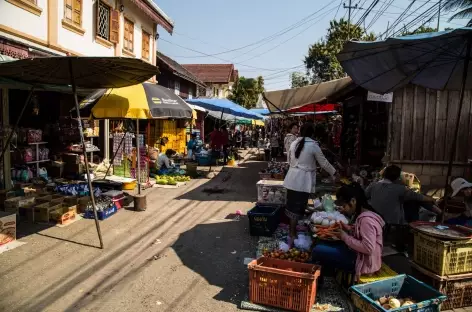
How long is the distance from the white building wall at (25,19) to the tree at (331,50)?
58.3 feet

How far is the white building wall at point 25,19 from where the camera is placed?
7.87 metres

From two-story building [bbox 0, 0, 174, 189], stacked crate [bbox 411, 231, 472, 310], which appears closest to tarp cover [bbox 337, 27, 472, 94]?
stacked crate [bbox 411, 231, 472, 310]

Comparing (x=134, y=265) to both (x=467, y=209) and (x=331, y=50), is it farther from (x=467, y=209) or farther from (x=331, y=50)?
(x=331, y=50)

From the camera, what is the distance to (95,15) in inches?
473

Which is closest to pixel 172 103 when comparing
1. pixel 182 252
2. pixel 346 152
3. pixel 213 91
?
pixel 182 252

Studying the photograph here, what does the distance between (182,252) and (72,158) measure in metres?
6.87

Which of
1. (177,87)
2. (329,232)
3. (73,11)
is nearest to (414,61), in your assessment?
(329,232)

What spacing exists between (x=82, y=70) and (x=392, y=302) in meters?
5.40

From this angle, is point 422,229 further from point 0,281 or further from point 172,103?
point 172,103

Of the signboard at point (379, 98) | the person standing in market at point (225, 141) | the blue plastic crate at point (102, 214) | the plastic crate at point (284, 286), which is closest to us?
the plastic crate at point (284, 286)

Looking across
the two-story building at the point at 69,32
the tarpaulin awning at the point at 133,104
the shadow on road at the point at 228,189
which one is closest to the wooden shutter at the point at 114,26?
the two-story building at the point at 69,32

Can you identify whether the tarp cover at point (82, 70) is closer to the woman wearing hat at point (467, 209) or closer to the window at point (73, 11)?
the window at point (73, 11)

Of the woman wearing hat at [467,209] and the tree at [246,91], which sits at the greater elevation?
the tree at [246,91]

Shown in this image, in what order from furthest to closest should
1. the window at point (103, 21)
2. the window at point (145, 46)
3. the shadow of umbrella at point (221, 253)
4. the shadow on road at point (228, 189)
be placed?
the window at point (145, 46), the window at point (103, 21), the shadow on road at point (228, 189), the shadow of umbrella at point (221, 253)
